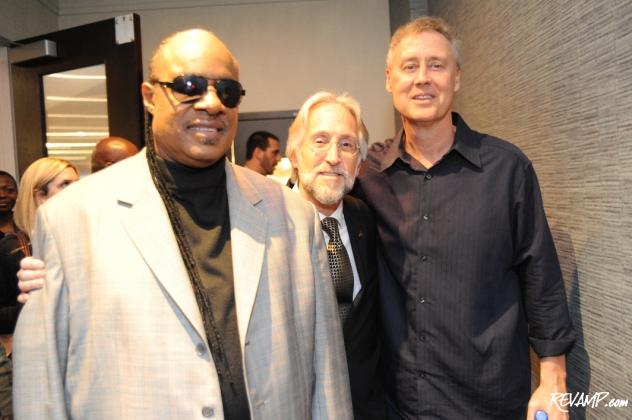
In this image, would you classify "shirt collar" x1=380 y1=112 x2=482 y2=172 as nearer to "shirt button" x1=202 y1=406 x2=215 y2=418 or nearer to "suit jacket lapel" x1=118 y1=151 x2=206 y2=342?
"suit jacket lapel" x1=118 y1=151 x2=206 y2=342

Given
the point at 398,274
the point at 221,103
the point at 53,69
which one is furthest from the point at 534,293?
the point at 53,69

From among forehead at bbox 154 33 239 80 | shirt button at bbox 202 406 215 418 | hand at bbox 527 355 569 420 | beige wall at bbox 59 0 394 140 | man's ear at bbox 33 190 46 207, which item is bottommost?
hand at bbox 527 355 569 420

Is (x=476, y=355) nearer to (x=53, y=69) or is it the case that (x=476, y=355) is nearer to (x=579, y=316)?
(x=579, y=316)

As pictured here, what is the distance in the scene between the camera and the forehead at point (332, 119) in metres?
1.76

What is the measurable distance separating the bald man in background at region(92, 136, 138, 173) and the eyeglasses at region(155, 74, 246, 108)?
1317 mm

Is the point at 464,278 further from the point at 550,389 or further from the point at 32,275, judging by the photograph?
the point at 32,275

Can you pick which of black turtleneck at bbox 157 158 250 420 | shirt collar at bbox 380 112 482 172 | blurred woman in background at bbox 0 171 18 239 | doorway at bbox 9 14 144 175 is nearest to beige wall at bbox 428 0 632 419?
shirt collar at bbox 380 112 482 172

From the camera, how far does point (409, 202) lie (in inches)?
65.8

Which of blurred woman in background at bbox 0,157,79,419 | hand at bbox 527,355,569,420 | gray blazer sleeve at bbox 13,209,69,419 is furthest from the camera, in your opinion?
blurred woman in background at bbox 0,157,79,419

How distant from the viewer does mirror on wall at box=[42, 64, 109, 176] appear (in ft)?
10.1

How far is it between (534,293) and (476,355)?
9.8 inches

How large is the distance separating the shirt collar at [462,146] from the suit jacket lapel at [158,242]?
83 centimetres

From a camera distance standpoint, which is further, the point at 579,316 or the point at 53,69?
the point at 53,69

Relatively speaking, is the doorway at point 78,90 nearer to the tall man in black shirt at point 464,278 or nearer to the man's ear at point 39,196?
the man's ear at point 39,196
